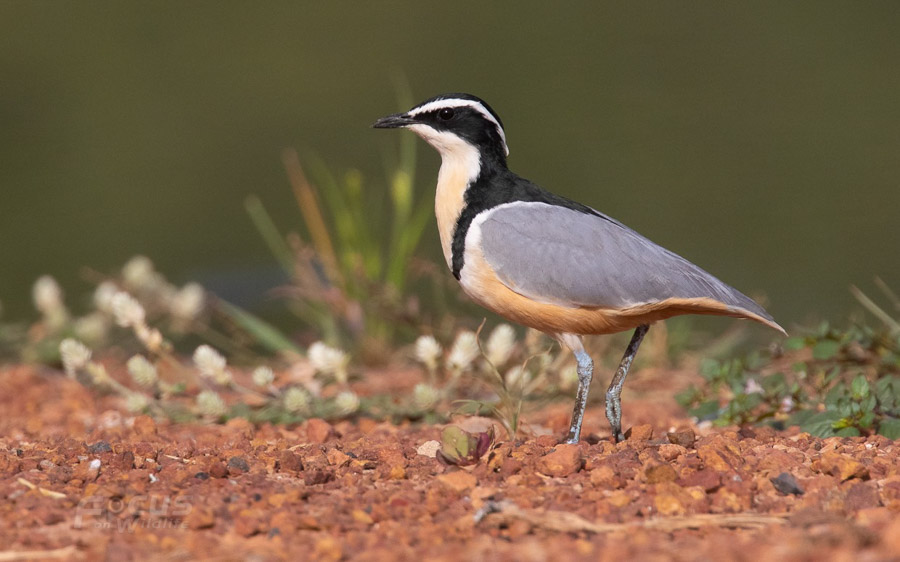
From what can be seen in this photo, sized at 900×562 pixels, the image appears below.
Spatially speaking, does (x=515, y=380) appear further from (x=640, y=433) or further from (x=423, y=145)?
(x=423, y=145)

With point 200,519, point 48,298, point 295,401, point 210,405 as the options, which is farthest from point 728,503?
point 48,298

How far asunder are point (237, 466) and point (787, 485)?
190cm

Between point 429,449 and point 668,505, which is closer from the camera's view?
point 668,505

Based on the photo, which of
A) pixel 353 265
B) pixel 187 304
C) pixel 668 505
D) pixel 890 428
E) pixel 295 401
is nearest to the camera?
pixel 668 505

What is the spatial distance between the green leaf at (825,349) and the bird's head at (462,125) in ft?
5.62

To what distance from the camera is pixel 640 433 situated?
177 inches

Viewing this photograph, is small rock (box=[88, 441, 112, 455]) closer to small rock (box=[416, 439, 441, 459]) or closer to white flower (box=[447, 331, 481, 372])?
small rock (box=[416, 439, 441, 459])

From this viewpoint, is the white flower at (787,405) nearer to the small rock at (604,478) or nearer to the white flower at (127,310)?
the small rock at (604,478)

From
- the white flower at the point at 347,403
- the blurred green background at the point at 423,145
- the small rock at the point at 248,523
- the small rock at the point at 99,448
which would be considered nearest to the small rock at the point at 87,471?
the small rock at the point at 99,448

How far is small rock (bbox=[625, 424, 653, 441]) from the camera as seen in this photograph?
4488mm

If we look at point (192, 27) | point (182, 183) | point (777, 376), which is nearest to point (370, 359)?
point (777, 376)

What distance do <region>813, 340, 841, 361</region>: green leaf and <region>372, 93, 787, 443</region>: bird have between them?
653 mm

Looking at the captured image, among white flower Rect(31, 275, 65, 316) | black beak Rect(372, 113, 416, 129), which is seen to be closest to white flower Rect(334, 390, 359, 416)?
black beak Rect(372, 113, 416, 129)

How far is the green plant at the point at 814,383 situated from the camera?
454cm
